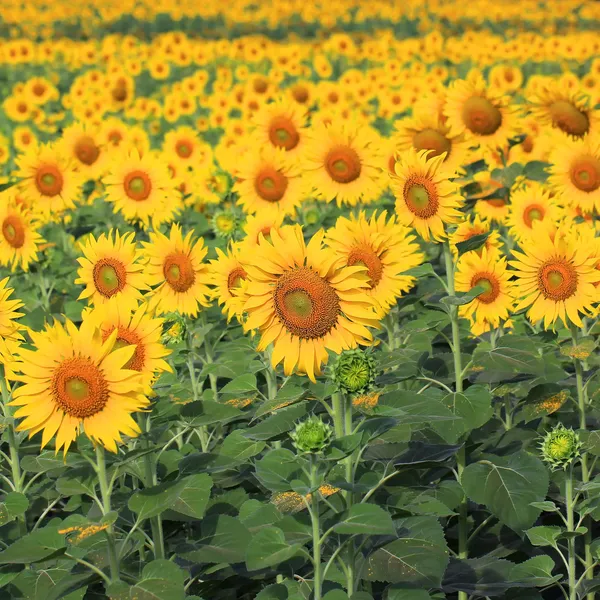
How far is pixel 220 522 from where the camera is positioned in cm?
425

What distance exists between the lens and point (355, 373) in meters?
3.51

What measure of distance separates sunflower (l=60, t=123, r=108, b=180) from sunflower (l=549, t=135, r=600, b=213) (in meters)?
4.58

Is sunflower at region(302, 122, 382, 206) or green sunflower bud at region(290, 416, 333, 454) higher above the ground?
sunflower at region(302, 122, 382, 206)

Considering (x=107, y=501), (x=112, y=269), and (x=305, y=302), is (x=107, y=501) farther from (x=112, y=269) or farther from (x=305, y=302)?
(x=112, y=269)

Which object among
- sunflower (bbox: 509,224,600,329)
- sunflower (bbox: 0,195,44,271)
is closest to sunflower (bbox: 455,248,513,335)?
sunflower (bbox: 509,224,600,329)

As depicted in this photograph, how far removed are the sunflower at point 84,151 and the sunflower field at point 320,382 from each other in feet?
2.61

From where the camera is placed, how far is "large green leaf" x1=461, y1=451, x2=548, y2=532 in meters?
4.24

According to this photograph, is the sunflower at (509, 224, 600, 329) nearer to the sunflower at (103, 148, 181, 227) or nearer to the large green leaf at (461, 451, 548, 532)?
the large green leaf at (461, 451, 548, 532)

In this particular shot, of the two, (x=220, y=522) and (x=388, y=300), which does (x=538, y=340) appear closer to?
(x=388, y=300)

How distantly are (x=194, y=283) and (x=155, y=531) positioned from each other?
1.82m

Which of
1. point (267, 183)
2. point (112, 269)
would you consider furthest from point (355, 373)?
point (267, 183)

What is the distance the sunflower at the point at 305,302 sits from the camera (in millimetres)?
3818

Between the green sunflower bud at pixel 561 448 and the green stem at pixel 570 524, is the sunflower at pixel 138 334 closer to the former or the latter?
the green sunflower bud at pixel 561 448

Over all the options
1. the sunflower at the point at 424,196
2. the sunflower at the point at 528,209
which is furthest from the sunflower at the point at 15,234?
the sunflower at the point at 528,209
